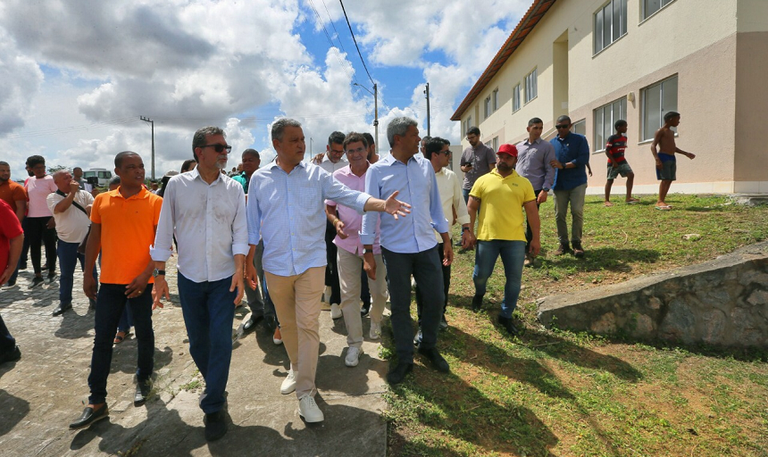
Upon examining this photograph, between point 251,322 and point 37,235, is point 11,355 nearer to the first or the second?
point 251,322

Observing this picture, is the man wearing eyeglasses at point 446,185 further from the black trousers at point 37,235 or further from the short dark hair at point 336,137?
the black trousers at point 37,235

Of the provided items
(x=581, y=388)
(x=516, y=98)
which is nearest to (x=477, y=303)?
(x=581, y=388)

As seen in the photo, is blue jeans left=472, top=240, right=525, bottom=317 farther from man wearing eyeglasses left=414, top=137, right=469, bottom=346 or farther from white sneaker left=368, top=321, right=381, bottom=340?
white sneaker left=368, top=321, right=381, bottom=340

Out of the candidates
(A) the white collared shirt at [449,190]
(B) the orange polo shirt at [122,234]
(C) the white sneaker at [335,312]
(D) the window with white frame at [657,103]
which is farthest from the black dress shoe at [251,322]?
(D) the window with white frame at [657,103]

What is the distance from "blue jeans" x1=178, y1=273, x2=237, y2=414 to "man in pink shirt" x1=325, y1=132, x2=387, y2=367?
3.53ft

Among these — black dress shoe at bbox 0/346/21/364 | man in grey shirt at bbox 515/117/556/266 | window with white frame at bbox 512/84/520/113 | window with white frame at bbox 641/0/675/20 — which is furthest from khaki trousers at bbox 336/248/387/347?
window with white frame at bbox 512/84/520/113

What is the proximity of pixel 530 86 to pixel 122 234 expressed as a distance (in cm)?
1967

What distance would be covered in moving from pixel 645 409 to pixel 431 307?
1.85 m

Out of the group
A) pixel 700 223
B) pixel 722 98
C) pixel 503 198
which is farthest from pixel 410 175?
pixel 722 98

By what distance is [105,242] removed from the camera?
3.22m

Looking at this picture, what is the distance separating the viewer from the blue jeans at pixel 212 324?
9.41 feet

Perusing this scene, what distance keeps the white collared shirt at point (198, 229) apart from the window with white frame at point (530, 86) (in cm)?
1866

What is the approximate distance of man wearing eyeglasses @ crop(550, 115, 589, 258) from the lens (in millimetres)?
5806

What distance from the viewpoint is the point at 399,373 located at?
11.2ft
